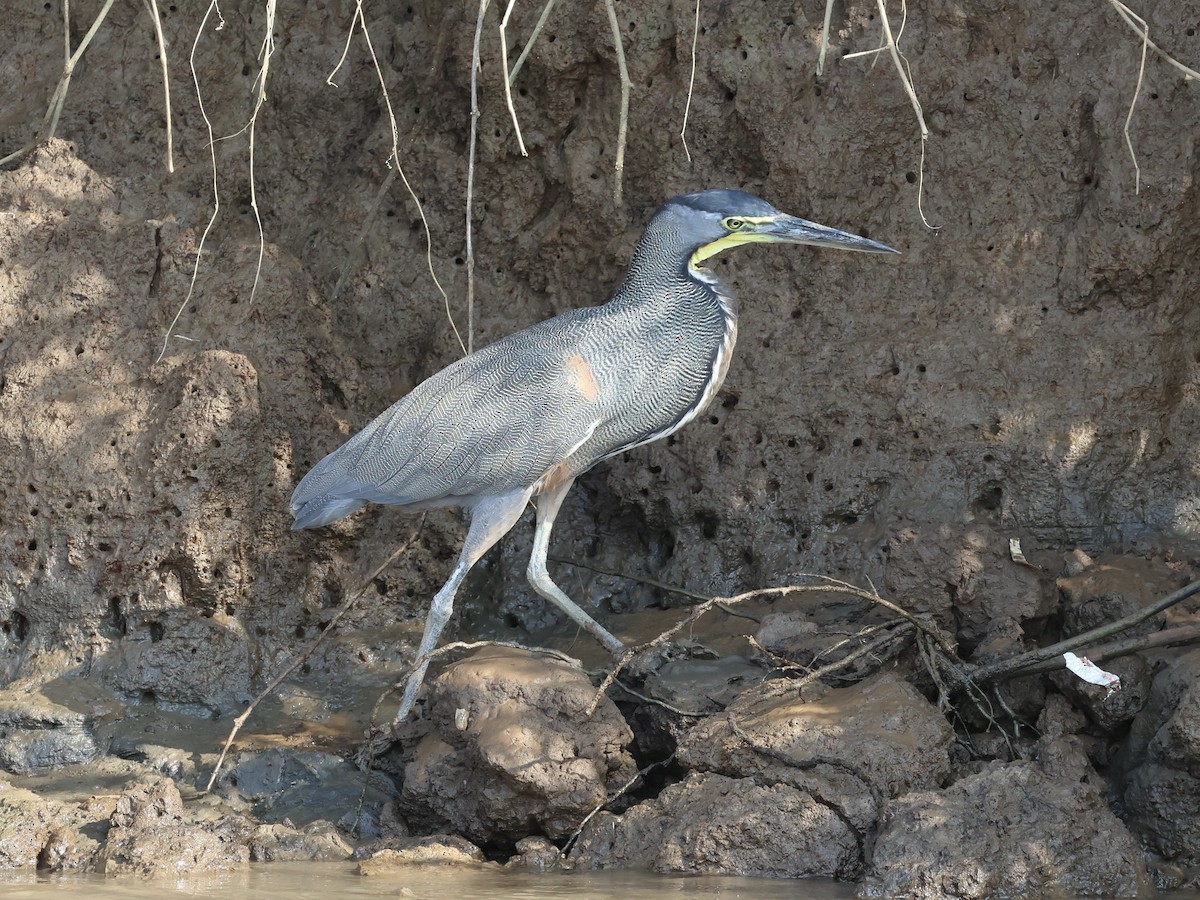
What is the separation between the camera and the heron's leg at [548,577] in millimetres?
5379

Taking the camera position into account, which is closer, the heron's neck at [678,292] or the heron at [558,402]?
the heron at [558,402]

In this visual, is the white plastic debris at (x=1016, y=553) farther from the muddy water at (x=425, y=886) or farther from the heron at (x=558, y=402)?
the muddy water at (x=425, y=886)

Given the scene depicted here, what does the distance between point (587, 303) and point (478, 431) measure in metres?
1.43

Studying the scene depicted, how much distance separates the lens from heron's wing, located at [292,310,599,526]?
17.3ft

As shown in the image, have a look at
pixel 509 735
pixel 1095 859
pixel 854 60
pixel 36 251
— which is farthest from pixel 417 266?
pixel 1095 859

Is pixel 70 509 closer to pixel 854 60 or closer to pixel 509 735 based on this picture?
pixel 509 735

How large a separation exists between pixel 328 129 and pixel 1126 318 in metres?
3.64

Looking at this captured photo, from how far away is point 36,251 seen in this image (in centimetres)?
623

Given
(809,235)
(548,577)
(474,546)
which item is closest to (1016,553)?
(809,235)

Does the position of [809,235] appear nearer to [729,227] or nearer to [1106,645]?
[729,227]

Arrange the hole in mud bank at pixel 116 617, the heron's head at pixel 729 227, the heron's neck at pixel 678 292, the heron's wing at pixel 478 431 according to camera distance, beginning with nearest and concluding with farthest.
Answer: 1. the heron's wing at pixel 478 431
2. the heron's head at pixel 729 227
3. the heron's neck at pixel 678 292
4. the hole in mud bank at pixel 116 617

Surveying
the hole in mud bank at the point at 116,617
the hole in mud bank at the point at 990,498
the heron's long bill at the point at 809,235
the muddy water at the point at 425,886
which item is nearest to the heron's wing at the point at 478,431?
the heron's long bill at the point at 809,235

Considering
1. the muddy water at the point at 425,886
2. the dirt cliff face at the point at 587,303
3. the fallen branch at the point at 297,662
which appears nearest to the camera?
the muddy water at the point at 425,886

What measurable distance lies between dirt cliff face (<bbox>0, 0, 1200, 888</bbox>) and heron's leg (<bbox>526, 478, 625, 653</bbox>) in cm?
56
